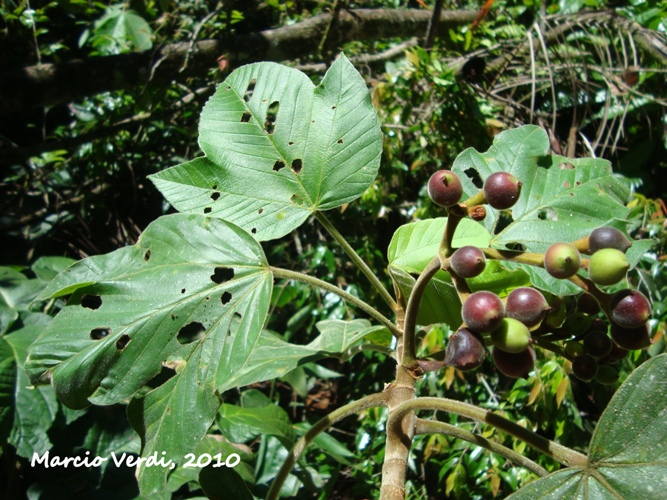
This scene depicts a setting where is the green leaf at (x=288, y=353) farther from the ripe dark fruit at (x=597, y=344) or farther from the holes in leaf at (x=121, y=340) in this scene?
the ripe dark fruit at (x=597, y=344)

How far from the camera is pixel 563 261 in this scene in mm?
449

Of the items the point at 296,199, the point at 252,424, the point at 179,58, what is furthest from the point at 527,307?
the point at 179,58

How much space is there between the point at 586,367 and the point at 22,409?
1.15 m

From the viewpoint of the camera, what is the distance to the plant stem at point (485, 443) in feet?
1.91

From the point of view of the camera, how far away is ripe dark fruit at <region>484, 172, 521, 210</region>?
0.49m

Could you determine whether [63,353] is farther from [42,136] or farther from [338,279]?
[42,136]

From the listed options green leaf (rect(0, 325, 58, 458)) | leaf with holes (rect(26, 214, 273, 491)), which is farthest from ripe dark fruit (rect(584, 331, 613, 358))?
green leaf (rect(0, 325, 58, 458))

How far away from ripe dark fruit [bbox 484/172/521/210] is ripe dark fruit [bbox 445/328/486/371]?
0.11 m

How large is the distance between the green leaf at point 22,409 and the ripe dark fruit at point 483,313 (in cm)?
107

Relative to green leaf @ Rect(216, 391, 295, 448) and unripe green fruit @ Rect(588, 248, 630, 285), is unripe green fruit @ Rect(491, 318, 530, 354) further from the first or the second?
green leaf @ Rect(216, 391, 295, 448)

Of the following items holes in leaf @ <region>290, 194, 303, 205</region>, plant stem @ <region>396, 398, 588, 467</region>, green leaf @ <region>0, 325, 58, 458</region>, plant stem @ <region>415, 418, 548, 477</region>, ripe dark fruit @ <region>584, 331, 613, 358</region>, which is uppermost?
holes in leaf @ <region>290, 194, 303, 205</region>

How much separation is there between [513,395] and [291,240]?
1020mm

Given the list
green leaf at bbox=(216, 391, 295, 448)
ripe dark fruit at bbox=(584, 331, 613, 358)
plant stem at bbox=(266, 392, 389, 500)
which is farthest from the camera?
green leaf at bbox=(216, 391, 295, 448)

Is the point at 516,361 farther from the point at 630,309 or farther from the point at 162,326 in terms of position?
the point at 162,326
